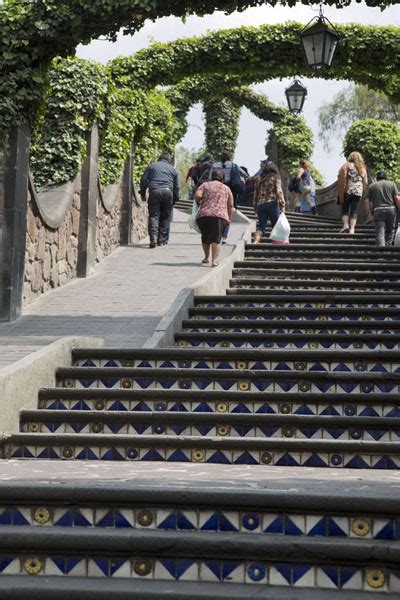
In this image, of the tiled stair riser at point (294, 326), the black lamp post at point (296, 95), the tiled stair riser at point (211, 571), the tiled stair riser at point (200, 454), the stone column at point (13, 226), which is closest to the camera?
the tiled stair riser at point (211, 571)

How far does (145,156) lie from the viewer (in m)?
21.9

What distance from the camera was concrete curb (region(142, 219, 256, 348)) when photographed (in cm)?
964

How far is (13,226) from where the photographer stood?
40.3 ft

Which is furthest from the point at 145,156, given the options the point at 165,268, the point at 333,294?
the point at 333,294

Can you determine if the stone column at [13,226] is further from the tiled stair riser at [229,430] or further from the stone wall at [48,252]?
the tiled stair riser at [229,430]

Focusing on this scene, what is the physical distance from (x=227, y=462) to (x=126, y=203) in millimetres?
13042

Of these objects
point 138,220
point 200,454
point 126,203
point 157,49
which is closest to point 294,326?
→ point 200,454

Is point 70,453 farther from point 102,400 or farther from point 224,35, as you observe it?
point 224,35

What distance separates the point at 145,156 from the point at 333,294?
10.1m

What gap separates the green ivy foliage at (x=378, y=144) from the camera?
2414 cm

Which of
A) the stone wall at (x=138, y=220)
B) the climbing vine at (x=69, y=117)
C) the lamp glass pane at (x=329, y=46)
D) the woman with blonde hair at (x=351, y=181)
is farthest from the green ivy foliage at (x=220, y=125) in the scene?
the lamp glass pane at (x=329, y=46)

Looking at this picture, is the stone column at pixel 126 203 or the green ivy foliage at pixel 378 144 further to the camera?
the green ivy foliage at pixel 378 144

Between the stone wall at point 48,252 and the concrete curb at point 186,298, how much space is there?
2186mm

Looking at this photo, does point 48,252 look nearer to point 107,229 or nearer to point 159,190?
point 107,229
